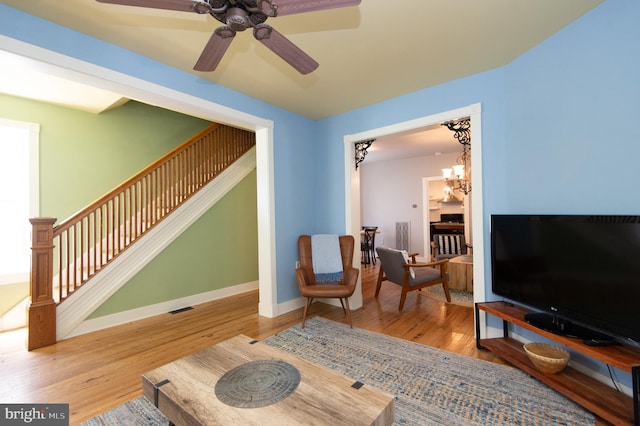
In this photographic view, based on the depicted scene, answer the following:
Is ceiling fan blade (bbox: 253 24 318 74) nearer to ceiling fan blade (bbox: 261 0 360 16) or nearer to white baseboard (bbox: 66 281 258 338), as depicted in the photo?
ceiling fan blade (bbox: 261 0 360 16)

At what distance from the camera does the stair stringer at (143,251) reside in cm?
294

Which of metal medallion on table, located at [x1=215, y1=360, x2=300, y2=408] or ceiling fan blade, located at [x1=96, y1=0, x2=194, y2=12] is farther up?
ceiling fan blade, located at [x1=96, y1=0, x2=194, y2=12]

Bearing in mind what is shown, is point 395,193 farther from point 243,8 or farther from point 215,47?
point 243,8

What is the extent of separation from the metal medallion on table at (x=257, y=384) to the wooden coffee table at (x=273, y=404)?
27mm

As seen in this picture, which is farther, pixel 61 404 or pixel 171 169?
pixel 171 169

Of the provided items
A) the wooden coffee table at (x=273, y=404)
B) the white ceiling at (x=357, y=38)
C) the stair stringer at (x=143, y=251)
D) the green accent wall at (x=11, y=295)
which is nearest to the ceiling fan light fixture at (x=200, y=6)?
the white ceiling at (x=357, y=38)

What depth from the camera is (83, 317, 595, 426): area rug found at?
1.67 metres

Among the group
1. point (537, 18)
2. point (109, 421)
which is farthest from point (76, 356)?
point (537, 18)

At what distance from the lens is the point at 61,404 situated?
1.84 meters

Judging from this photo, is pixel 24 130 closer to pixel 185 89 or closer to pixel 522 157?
pixel 185 89

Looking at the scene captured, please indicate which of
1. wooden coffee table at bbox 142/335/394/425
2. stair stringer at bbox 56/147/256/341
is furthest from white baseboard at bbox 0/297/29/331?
wooden coffee table at bbox 142/335/394/425

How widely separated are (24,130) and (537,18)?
5.67m

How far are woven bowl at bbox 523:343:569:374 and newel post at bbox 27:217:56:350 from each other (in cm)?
429

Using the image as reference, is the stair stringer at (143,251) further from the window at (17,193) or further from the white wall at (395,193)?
the white wall at (395,193)
